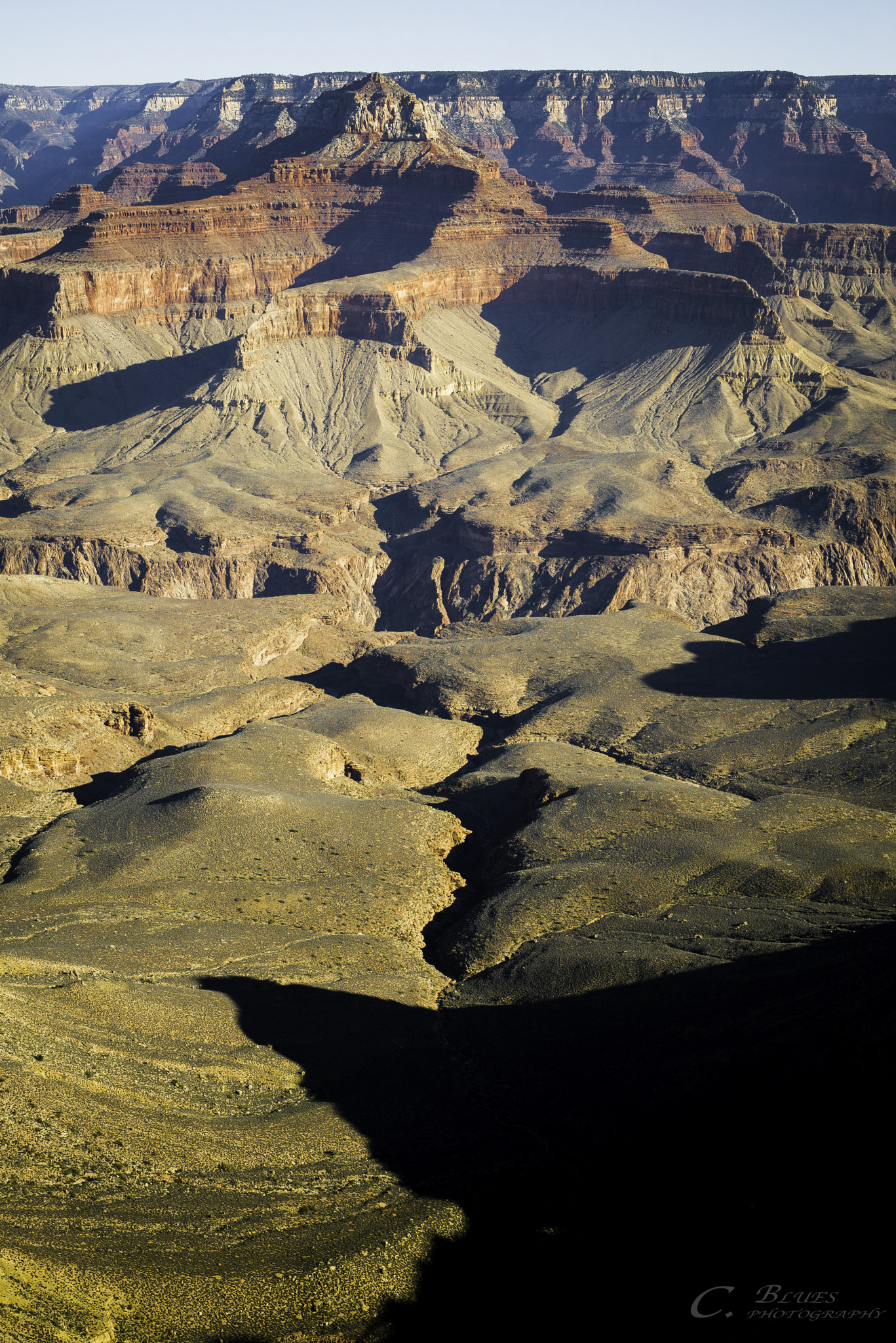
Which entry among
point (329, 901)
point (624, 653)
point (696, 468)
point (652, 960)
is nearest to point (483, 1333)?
point (652, 960)

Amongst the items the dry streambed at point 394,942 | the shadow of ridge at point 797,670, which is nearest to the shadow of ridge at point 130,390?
the dry streambed at point 394,942

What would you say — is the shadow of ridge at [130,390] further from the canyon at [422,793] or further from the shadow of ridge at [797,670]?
the shadow of ridge at [797,670]

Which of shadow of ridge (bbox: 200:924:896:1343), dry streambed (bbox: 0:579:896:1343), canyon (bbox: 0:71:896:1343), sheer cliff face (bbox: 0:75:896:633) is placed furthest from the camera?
sheer cliff face (bbox: 0:75:896:633)

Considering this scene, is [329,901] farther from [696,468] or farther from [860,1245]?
[696,468]

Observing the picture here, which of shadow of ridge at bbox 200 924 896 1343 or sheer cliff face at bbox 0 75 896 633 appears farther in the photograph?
sheer cliff face at bbox 0 75 896 633

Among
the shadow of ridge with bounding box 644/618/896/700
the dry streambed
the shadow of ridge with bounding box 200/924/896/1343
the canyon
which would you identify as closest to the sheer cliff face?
the canyon

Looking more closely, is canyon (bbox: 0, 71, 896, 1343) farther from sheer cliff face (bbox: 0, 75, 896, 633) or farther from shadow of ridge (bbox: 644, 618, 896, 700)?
sheer cliff face (bbox: 0, 75, 896, 633)
